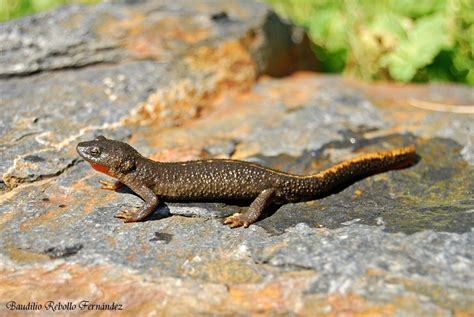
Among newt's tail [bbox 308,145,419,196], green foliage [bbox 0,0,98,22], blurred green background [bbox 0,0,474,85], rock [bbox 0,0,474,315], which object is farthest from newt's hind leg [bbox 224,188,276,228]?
green foliage [bbox 0,0,98,22]

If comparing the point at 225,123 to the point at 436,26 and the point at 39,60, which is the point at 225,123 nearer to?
the point at 39,60

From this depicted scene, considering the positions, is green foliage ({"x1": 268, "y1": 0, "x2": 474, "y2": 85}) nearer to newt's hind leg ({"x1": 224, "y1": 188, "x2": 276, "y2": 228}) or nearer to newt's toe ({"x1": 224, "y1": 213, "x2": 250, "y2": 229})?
newt's hind leg ({"x1": 224, "y1": 188, "x2": 276, "y2": 228})

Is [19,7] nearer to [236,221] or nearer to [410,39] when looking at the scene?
[410,39]

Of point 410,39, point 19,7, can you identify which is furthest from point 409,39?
point 19,7

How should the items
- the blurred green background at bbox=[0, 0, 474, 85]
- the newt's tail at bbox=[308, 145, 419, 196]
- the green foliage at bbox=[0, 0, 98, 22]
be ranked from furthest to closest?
1. the green foliage at bbox=[0, 0, 98, 22]
2. the blurred green background at bbox=[0, 0, 474, 85]
3. the newt's tail at bbox=[308, 145, 419, 196]

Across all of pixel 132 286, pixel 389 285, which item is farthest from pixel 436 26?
pixel 132 286
